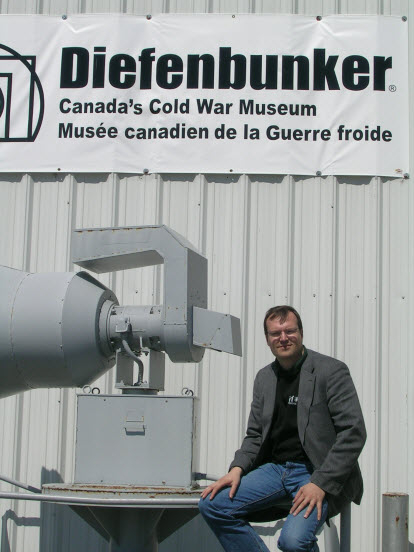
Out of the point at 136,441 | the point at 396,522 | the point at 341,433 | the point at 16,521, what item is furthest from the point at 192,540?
the point at 341,433

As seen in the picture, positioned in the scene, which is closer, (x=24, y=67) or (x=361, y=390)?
(x=361, y=390)

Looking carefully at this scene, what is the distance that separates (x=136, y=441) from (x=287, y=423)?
954 millimetres

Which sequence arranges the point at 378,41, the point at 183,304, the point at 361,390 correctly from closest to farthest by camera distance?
the point at 183,304 → the point at 361,390 → the point at 378,41

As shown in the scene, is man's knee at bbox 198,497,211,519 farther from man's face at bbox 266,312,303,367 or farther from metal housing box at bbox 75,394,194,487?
man's face at bbox 266,312,303,367

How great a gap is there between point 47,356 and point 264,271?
2.17m

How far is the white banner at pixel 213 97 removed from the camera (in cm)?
636

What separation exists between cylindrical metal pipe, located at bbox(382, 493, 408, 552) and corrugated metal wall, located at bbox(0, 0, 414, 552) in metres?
0.38

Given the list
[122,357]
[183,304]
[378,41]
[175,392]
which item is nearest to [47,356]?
[122,357]

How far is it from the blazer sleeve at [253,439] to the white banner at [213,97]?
250cm

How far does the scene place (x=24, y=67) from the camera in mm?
6645

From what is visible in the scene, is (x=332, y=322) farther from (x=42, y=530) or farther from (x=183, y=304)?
(x=42, y=530)

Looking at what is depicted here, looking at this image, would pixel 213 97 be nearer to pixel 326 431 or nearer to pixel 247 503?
pixel 326 431

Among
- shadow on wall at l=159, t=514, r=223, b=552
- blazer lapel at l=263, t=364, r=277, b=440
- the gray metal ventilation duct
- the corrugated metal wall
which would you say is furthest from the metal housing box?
shadow on wall at l=159, t=514, r=223, b=552

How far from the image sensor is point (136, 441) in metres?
4.57
